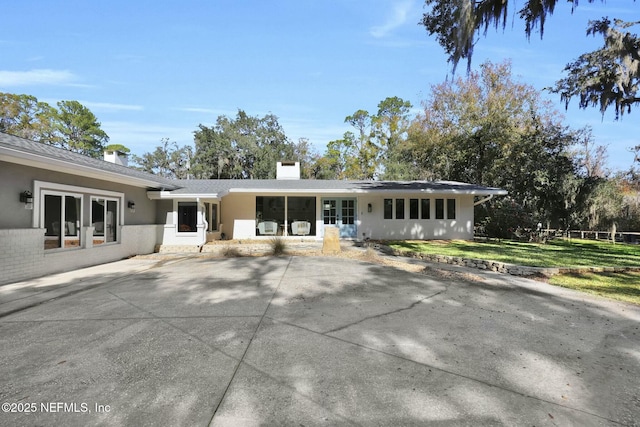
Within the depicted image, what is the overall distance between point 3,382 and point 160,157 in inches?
1529

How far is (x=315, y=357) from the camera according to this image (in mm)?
3088

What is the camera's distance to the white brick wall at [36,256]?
21.4 feet

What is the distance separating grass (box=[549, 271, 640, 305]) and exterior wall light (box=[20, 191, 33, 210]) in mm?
11580

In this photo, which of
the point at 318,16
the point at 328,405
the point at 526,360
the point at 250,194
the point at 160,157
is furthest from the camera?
the point at 160,157

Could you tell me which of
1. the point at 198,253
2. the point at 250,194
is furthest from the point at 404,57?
the point at 198,253

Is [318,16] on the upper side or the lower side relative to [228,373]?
upper

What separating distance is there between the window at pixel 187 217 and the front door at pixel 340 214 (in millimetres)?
5669

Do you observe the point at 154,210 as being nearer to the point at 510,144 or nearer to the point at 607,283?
the point at 607,283

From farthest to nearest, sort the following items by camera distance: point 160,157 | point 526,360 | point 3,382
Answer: point 160,157, point 526,360, point 3,382

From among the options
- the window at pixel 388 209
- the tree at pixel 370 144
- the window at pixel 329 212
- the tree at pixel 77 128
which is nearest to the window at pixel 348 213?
the window at pixel 329 212

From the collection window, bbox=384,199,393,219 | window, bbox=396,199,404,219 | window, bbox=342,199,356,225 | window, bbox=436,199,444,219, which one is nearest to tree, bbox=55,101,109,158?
window, bbox=342,199,356,225

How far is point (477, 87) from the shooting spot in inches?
767

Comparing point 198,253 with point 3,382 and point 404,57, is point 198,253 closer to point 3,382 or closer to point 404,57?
point 3,382

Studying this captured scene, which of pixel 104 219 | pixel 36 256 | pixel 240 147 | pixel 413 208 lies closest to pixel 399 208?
pixel 413 208
